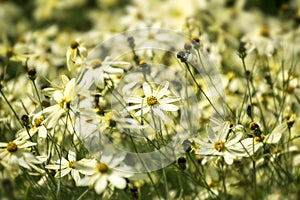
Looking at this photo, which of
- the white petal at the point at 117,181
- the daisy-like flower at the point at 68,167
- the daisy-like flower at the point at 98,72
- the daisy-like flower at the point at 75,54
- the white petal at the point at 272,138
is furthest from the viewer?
the daisy-like flower at the point at 75,54

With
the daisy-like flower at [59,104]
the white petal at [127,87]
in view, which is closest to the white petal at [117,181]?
the daisy-like flower at [59,104]

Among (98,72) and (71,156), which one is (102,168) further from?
(98,72)

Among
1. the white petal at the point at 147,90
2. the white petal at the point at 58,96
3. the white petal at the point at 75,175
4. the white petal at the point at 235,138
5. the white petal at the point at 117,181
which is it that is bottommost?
the white petal at the point at 75,175

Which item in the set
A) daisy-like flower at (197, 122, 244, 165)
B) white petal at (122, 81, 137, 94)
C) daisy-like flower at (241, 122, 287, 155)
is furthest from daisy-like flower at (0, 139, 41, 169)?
daisy-like flower at (241, 122, 287, 155)

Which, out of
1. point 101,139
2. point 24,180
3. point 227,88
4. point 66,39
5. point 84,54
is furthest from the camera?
point 66,39

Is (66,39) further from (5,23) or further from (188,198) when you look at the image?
(188,198)

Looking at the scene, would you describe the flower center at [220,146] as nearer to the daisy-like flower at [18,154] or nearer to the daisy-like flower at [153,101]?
the daisy-like flower at [153,101]

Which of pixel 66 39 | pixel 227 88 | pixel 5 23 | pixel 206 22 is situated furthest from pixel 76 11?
pixel 227 88

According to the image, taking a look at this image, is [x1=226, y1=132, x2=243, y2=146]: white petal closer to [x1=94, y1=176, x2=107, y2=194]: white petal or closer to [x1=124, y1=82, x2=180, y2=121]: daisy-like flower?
[x1=124, y1=82, x2=180, y2=121]: daisy-like flower
